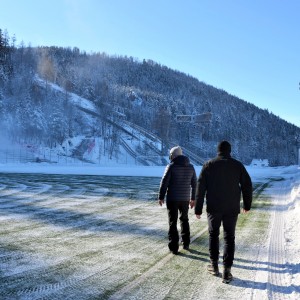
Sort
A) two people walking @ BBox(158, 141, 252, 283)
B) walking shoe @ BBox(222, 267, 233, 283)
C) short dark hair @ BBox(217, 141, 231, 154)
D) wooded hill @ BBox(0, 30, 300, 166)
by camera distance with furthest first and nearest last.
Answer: wooded hill @ BBox(0, 30, 300, 166), short dark hair @ BBox(217, 141, 231, 154), two people walking @ BBox(158, 141, 252, 283), walking shoe @ BBox(222, 267, 233, 283)

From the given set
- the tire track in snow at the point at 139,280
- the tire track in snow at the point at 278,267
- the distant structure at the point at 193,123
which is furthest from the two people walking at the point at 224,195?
the distant structure at the point at 193,123

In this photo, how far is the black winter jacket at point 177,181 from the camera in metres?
7.90

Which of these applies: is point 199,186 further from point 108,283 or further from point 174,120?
point 174,120

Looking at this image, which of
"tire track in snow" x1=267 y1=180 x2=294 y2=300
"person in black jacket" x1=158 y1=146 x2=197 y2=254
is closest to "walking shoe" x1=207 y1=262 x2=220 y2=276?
"tire track in snow" x1=267 y1=180 x2=294 y2=300

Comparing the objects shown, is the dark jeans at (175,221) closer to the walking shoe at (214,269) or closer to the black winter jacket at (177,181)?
the black winter jacket at (177,181)

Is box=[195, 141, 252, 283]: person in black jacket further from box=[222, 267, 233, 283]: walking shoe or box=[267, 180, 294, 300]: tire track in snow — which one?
box=[267, 180, 294, 300]: tire track in snow

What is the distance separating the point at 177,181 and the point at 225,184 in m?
1.88

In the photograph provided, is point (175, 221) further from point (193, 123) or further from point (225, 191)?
point (193, 123)

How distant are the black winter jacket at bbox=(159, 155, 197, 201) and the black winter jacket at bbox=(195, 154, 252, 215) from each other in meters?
1.70

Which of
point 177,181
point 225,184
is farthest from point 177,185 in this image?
point 225,184

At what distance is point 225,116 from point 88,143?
93.5 m

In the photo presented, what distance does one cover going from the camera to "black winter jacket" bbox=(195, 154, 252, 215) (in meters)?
6.13

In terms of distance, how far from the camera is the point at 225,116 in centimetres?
16788

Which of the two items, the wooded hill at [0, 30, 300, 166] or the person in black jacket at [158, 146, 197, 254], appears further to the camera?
the wooded hill at [0, 30, 300, 166]
